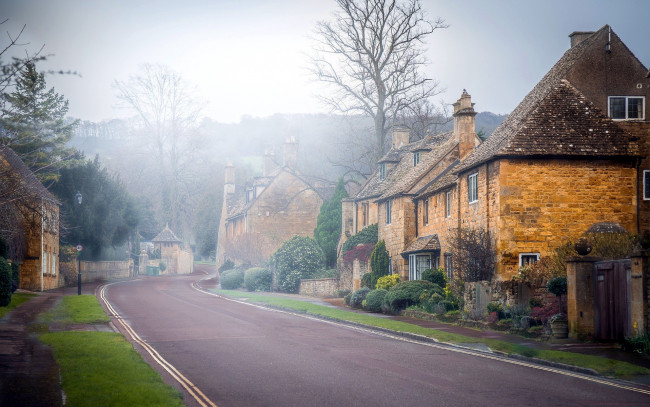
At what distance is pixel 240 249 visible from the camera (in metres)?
61.6

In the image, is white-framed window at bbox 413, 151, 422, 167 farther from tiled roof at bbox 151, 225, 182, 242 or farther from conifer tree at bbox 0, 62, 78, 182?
tiled roof at bbox 151, 225, 182, 242

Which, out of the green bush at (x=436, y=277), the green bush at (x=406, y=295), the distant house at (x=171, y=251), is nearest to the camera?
the green bush at (x=406, y=295)

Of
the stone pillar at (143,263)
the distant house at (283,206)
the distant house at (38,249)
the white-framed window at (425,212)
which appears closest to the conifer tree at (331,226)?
the distant house at (283,206)

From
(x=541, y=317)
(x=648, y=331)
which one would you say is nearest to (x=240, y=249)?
(x=541, y=317)

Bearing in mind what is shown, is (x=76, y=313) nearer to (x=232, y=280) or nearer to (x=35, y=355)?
(x=35, y=355)

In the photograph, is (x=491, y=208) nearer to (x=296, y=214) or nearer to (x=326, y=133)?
(x=296, y=214)

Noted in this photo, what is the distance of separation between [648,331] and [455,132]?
23237 mm

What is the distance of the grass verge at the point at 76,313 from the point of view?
2448 cm

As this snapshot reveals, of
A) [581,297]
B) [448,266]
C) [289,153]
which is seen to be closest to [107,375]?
[581,297]

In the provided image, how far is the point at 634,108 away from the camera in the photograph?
32.8 m

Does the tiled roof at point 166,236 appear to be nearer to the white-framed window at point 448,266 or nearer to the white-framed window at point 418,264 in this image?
the white-framed window at point 418,264

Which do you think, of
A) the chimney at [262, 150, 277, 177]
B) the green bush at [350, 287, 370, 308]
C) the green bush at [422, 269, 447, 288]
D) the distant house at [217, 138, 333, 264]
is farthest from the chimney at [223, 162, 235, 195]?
the green bush at [422, 269, 447, 288]

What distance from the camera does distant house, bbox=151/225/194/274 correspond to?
84.7m

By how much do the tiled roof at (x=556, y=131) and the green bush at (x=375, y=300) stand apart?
22.9ft
